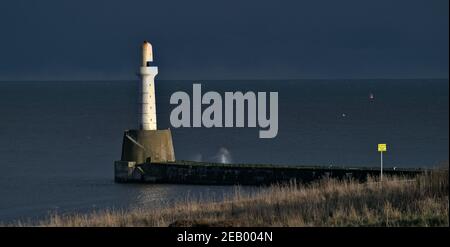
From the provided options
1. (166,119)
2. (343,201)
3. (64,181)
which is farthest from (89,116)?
(343,201)

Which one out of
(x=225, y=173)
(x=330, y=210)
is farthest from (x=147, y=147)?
(x=330, y=210)

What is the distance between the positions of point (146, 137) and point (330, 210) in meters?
43.2

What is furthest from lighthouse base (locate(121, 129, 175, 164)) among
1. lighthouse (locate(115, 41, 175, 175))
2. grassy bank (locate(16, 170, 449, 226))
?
grassy bank (locate(16, 170, 449, 226))

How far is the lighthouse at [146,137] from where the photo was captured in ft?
223

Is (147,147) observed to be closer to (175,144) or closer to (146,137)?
(146,137)

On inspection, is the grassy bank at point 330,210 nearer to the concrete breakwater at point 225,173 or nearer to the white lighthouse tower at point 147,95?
the concrete breakwater at point 225,173

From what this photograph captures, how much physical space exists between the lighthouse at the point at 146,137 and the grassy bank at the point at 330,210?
37169mm

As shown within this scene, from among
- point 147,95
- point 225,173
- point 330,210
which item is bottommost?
point 330,210

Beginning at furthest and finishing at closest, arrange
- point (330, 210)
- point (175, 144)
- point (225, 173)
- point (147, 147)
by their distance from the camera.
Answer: point (175, 144) → point (147, 147) → point (225, 173) → point (330, 210)

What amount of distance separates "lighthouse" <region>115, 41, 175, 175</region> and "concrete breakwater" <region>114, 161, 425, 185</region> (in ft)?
1.55

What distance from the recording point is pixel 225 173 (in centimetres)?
6469

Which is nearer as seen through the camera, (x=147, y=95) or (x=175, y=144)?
(x=147, y=95)

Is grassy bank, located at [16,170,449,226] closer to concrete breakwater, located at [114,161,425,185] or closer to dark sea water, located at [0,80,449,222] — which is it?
dark sea water, located at [0,80,449,222]
